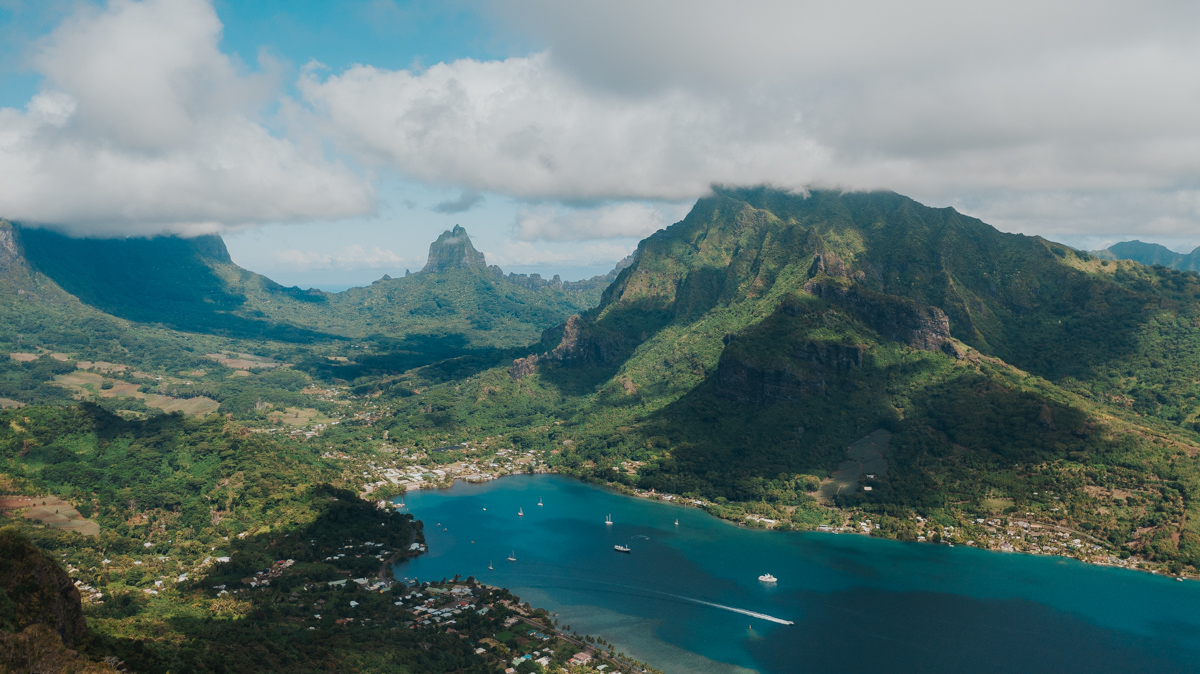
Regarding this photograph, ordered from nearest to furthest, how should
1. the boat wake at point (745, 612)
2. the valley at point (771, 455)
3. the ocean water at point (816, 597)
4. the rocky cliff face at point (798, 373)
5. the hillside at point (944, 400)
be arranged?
the ocean water at point (816, 597), the boat wake at point (745, 612), the valley at point (771, 455), the hillside at point (944, 400), the rocky cliff face at point (798, 373)

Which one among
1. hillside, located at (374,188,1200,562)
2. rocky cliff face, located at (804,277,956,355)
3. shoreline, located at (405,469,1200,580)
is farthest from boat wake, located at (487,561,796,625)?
rocky cliff face, located at (804,277,956,355)

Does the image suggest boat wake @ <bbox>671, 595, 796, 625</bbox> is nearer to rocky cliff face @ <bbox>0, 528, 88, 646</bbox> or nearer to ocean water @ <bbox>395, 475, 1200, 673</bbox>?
ocean water @ <bbox>395, 475, 1200, 673</bbox>

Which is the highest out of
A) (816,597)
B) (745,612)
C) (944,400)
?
(944,400)

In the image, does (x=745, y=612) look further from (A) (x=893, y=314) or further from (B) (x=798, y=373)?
(A) (x=893, y=314)

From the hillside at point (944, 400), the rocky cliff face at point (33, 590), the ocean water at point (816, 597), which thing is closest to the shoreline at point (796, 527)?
the ocean water at point (816, 597)

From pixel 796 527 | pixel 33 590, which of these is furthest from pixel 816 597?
pixel 33 590

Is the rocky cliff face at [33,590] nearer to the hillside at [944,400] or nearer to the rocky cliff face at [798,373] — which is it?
the hillside at [944,400]
